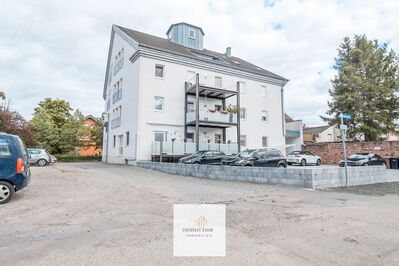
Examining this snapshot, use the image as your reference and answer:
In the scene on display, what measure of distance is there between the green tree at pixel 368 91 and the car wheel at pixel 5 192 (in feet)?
99.0

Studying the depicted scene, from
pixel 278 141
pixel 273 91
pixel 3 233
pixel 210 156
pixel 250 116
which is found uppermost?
pixel 273 91

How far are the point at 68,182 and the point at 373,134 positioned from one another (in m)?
29.5

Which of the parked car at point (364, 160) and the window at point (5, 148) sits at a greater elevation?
the window at point (5, 148)

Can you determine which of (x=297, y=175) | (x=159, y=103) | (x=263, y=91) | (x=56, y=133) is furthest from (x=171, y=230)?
(x=56, y=133)

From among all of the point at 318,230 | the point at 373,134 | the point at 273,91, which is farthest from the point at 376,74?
the point at 318,230

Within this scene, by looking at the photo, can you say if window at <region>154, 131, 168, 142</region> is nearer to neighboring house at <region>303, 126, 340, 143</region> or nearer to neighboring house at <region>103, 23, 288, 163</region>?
neighboring house at <region>103, 23, 288, 163</region>

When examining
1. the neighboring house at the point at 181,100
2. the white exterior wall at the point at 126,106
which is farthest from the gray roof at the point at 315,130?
the white exterior wall at the point at 126,106

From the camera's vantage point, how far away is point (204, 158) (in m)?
18.1

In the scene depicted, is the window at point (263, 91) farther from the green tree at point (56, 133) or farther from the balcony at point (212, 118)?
the green tree at point (56, 133)

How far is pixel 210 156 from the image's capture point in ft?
60.4

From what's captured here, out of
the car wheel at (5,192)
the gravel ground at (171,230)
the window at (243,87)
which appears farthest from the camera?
the window at (243,87)

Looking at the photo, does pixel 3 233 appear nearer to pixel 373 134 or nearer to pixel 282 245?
pixel 282 245

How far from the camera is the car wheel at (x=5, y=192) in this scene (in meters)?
6.93

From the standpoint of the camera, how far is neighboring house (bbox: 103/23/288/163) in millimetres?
22203
